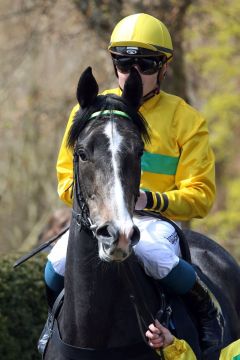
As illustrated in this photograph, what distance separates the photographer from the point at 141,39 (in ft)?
18.7

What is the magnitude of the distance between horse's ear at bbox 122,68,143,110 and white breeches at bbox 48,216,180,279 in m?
0.68

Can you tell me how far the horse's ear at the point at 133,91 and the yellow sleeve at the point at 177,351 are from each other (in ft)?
4.06

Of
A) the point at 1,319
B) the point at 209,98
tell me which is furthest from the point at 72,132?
the point at 209,98

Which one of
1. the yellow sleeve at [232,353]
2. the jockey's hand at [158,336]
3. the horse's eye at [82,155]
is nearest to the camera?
the yellow sleeve at [232,353]

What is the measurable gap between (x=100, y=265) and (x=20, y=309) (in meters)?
3.17

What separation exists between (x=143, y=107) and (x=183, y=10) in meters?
6.65

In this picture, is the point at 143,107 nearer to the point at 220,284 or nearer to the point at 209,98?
the point at 220,284

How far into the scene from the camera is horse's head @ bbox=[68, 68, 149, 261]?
13.9 ft

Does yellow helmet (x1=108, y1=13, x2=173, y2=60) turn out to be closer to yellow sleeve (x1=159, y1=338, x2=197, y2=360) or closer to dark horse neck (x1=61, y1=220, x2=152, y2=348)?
dark horse neck (x1=61, y1=220, x2=152, y2=348)

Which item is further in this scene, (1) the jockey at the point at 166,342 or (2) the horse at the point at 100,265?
(1) the jockey at the point at 166,342

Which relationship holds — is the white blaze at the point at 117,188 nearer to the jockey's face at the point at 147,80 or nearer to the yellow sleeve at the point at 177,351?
the yellow sleeve at the point at 177,351

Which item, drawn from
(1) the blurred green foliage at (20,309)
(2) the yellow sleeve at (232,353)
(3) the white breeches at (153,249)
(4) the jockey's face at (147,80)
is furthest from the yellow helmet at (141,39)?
(1) the blurred green foliage at (20,309)

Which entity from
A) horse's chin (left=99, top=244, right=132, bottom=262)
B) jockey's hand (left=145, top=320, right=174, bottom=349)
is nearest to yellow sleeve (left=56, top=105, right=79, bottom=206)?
jockey's hand (left=145, top=320, right=174, bottom=349)

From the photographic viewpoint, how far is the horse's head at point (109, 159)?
13.9ft
